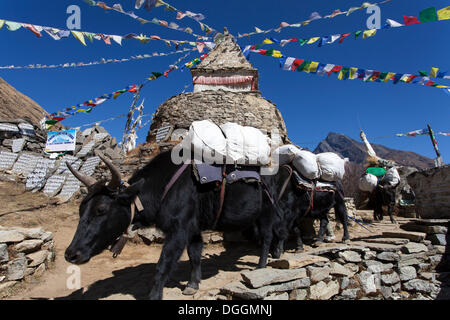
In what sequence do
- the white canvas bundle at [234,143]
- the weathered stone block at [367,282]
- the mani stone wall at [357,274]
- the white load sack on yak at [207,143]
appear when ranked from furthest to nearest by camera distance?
the weathered stone block at [367,282] → the white canvas bundle at [234,143] → the white load sack on yak at [207,143] → the mani stone wall at [357,274]

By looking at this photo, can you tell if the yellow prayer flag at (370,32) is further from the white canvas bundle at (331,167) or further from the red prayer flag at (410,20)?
the white canvas bundle at (331,167)

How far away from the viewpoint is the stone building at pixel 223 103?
367 inches

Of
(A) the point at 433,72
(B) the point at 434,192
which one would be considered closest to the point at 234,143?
(B) the point at 434,192

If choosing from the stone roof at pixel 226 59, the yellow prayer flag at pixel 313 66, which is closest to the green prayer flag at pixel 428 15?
the yellow prayer flag at pixel 313 66

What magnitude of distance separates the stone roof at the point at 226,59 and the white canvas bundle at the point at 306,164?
24.9 ft

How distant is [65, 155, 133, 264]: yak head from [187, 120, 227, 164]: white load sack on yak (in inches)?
36.0

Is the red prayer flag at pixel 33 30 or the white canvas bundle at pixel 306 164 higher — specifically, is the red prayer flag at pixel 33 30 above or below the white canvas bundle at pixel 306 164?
above

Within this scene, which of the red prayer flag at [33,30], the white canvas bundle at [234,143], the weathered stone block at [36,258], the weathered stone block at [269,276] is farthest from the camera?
the red prayer flag at [33,30]

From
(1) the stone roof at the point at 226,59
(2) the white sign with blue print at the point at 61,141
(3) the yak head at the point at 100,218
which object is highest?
(1) the stone roof at the point at 226,59

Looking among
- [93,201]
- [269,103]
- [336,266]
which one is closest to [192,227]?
[93,201]

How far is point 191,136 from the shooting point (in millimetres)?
2979

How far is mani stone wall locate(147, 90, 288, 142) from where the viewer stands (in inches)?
366

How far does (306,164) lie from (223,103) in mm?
5844
